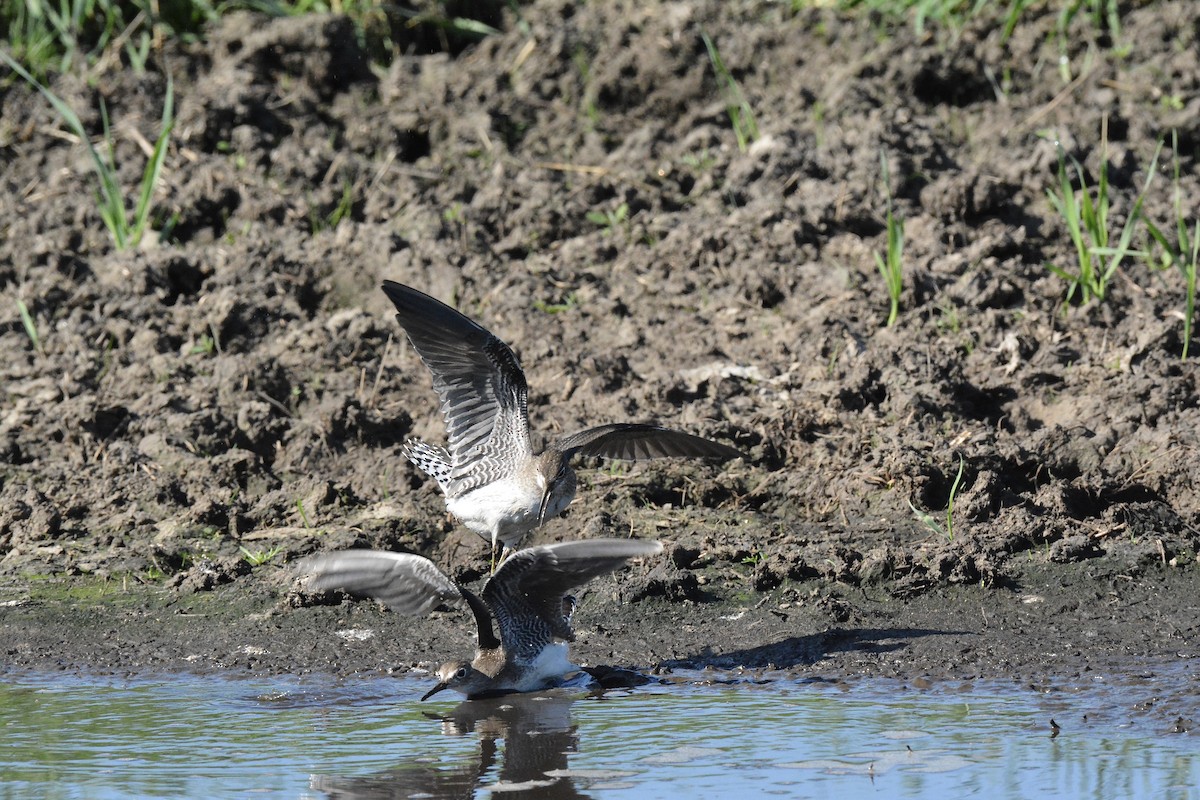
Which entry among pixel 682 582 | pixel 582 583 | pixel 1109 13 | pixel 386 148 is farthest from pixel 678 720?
pixel 1109 13

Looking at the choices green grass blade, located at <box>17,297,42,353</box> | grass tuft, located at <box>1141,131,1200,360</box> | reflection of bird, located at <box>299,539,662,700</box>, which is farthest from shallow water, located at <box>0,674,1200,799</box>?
green grass blade, located at <box>17,297,42,353</box>

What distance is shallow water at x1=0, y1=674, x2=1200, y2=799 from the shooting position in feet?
16.7

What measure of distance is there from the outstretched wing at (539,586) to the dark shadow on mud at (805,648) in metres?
0.46

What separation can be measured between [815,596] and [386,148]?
4.53 meters

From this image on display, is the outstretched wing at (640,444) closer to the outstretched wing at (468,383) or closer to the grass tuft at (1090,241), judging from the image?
the outstretched wing at (468,383)

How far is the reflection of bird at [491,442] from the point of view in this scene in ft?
22.7

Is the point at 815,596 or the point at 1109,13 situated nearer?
the point at 815,596

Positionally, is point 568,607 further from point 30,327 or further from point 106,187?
point 106,187

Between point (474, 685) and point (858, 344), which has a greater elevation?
point (858, 344)

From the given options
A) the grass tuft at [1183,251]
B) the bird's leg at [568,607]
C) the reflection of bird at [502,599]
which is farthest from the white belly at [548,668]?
the grass tuft at [1183,251]

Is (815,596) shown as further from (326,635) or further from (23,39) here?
(23,39)

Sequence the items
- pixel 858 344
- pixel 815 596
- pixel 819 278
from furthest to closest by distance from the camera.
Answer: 1. pixel 819 278
2. pixel 858 344
3. pixel 815 596

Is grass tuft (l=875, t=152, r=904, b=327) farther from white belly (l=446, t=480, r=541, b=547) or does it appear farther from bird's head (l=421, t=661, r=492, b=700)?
bird's head (l=421, t=661, r=492, b=700)

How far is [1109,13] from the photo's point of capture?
10156mm
